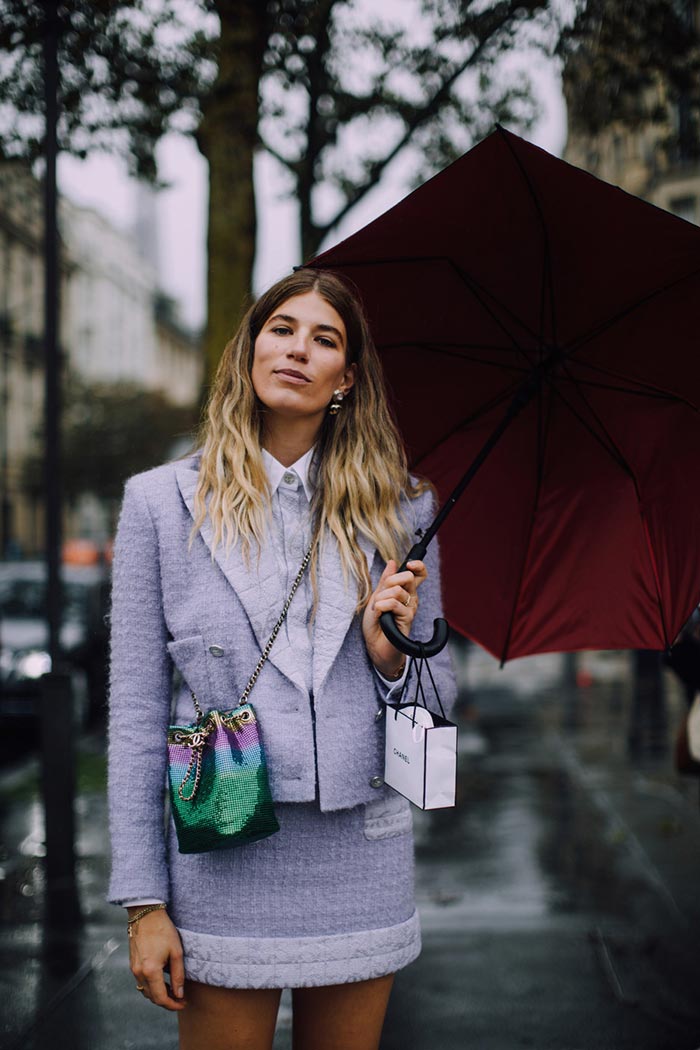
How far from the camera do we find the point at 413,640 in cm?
221

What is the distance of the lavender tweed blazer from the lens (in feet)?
6.82

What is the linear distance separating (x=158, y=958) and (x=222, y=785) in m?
0.35

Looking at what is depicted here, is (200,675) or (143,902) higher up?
(200,675)

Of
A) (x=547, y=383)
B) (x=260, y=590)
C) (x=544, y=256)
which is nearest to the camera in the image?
(x=260, y=590)

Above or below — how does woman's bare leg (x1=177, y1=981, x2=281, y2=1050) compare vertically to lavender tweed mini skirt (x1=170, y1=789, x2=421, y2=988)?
below

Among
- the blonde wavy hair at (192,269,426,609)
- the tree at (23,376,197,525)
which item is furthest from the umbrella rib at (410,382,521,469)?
the tree at (23,376,197,525)

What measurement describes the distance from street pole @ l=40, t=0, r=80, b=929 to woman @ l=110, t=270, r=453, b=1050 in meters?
3.53

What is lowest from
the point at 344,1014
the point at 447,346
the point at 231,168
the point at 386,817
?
the point at 344,1014

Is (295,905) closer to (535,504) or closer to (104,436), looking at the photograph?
(535,504)

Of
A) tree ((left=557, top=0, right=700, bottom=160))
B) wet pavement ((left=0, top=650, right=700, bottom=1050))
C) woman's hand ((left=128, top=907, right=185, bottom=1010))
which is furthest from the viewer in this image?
tree ((left=557, top=0, right=700, bottom=160))

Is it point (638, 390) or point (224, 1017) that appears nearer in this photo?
point (224, 1017)

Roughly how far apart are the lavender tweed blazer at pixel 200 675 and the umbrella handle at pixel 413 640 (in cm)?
10

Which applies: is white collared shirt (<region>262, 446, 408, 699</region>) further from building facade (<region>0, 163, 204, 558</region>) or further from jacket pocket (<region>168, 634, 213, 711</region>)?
building facade (<region>0, 163, 204, 558</region>)

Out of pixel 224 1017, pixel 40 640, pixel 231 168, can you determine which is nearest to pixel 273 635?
pixel 224 1017
